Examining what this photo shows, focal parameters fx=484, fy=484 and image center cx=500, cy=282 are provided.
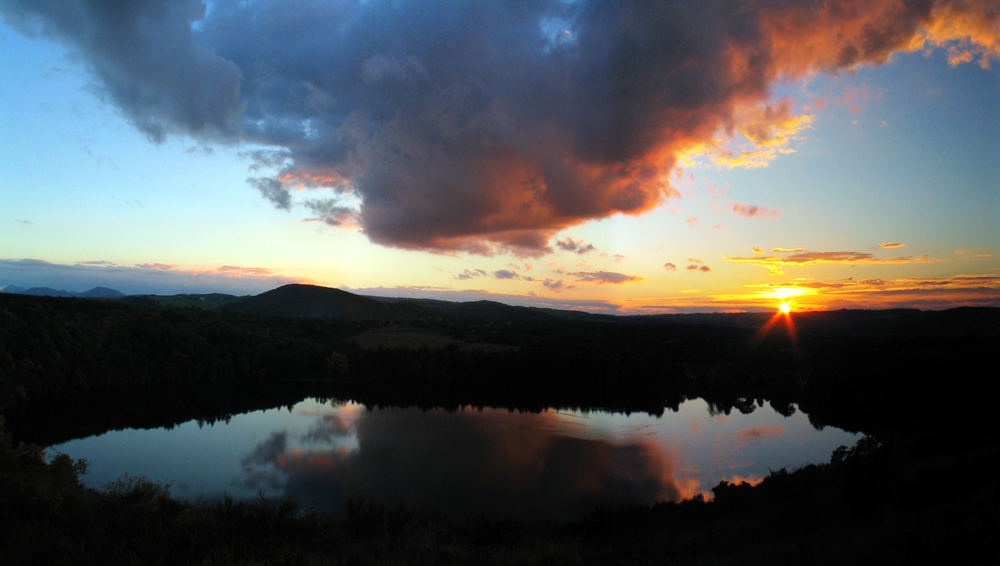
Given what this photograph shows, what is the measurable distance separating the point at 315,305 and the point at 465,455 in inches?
3402

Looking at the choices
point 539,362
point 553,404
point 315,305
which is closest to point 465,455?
point 553,404

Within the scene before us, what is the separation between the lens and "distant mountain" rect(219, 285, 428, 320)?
102688 mm

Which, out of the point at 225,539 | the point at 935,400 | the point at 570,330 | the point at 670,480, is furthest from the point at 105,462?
the point at 570,330

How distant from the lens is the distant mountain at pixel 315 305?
102688 millimetres

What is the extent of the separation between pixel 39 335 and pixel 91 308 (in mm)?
13603

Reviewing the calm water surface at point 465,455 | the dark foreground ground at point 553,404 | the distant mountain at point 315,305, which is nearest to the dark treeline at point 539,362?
the dark foreground ground at point 553,404

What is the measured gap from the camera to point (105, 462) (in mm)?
28141

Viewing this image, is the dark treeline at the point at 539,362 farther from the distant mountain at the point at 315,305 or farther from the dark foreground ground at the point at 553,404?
the distant mountain at the point at 315,305

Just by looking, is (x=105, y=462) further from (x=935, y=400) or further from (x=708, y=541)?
(x=935, y=400)

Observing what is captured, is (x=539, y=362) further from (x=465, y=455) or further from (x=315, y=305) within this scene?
(x=315, y=305)

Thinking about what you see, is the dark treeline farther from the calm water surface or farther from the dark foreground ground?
the calm water surface

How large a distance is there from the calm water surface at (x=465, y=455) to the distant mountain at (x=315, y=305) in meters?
61.0

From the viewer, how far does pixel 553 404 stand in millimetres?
49531

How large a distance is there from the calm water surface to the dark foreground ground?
4.35 metres
